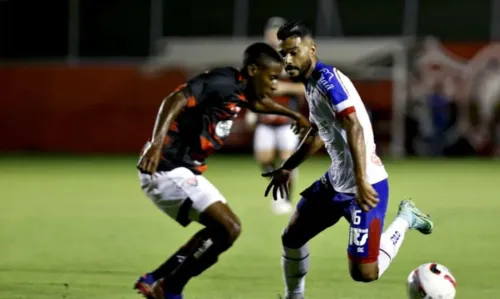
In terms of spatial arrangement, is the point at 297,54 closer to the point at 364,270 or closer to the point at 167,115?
the point at 167,115

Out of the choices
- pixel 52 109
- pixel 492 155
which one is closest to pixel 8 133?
pixel 52 109

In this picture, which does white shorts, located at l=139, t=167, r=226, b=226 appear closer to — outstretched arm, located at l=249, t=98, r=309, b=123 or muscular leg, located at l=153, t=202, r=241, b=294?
muscular leg, located at l=153, t=202, r=241, b=294

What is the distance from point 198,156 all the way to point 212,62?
744 inches

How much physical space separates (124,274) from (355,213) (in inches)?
118

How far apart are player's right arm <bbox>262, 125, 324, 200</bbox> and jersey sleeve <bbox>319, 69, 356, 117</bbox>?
0.79 m

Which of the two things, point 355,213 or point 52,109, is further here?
point 52,109

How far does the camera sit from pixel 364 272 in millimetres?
6738

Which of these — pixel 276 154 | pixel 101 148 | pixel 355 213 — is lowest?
pixel 101 148

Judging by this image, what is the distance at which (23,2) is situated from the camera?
2817cm

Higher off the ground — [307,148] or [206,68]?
[307,148]

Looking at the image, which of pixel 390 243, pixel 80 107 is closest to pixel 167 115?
pixel 390 243

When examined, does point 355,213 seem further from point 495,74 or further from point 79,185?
point 495,74

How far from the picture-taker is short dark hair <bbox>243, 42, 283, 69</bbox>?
287 inches

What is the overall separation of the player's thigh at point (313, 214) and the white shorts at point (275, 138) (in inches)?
266
